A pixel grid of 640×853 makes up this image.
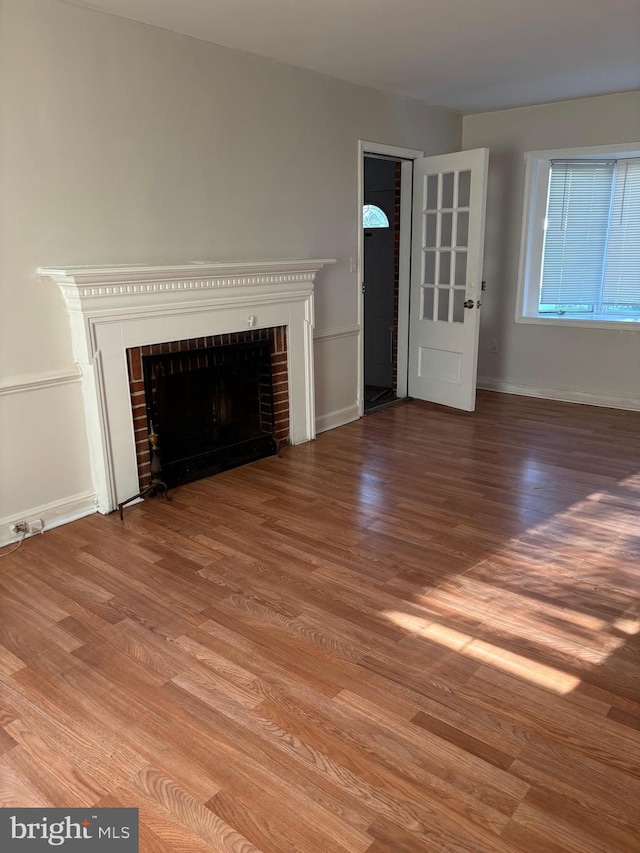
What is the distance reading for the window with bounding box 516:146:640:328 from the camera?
18.3 feet

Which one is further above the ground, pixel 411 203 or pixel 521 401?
pixel 411 203

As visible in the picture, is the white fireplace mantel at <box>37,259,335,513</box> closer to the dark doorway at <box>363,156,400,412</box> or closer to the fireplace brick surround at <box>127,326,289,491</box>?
the fireplace brick surround at <box>127,326,289,491</box>

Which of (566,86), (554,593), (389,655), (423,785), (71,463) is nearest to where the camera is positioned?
(423,785)

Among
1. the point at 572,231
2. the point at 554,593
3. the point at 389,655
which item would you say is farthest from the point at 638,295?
the point at 389,655

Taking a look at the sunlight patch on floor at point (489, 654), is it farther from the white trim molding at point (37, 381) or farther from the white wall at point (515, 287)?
the white wall at point (515, 287)

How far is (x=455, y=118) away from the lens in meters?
5.90

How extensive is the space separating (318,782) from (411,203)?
16.1ft

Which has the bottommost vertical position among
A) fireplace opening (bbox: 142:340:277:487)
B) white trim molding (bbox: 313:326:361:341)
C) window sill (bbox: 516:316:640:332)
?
fireplace opening (bbox: 142:340:277:487)

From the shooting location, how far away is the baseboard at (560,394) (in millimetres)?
5598

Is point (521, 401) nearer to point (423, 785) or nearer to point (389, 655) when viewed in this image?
point (389, 655)

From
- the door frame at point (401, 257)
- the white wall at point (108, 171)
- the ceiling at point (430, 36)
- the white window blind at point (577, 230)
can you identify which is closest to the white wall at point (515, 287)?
the white window blind at point (577, 230)

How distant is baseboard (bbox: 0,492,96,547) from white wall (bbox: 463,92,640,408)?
166 inches

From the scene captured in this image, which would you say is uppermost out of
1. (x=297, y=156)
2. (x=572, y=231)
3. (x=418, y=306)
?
(x=297, y=156)

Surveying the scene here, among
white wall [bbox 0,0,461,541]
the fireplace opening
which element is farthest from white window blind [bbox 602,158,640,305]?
the fireplace opening
